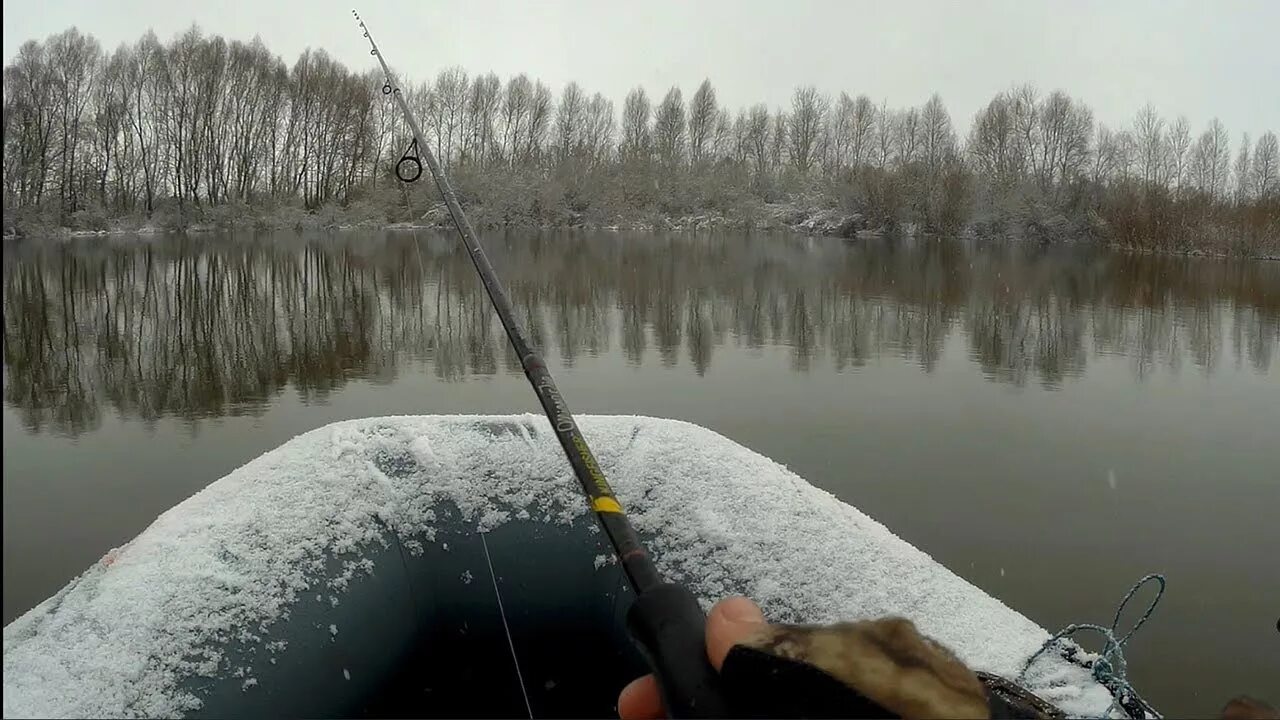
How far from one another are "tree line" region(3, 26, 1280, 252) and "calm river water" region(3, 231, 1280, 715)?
202cm

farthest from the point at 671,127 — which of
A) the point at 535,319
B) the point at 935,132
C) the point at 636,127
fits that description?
the point at 535,319

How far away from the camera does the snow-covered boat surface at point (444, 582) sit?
197 centimetres

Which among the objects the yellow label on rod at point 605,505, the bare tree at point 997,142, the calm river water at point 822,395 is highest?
the bare tree at point 997,142

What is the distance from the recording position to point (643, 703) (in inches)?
47.8

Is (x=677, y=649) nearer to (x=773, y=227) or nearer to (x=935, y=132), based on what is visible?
(x=773, y=227)

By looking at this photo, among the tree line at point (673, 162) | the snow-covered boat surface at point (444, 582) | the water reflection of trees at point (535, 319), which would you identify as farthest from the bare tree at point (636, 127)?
Result: the snow-covered boat surface at point (444, 582)

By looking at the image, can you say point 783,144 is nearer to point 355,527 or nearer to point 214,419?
point 214,419

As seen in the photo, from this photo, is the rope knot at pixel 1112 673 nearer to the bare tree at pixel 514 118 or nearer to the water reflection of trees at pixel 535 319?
the water reflection of trees at pixel 535 319

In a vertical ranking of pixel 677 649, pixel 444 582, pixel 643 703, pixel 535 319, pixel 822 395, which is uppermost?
pixel 677 649

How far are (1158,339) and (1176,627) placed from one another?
9636mm

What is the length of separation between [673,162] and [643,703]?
54027 millimetres

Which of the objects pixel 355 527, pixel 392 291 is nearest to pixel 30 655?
pixel 355 527

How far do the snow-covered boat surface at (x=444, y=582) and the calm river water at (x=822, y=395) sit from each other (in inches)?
15.3

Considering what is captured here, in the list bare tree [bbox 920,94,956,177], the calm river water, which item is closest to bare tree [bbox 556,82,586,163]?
bare tree [bbox 920,94,956,177]
